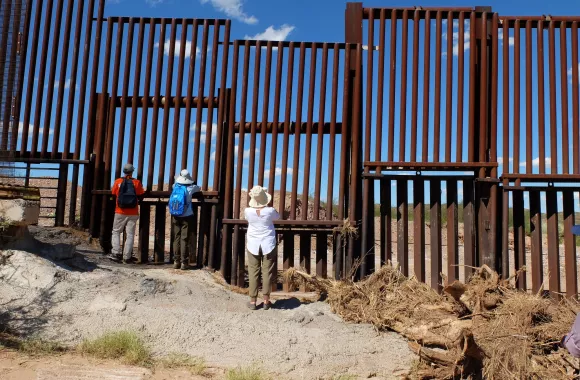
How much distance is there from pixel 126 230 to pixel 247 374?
5147 mm

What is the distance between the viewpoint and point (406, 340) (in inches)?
278

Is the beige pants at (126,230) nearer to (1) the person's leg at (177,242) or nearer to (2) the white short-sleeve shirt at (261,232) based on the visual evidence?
(1) the person's leg at (177,242)

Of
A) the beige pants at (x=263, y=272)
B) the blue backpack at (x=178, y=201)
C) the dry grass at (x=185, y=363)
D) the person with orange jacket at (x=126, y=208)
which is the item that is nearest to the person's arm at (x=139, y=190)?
the person with orange jacket at (x=126, y=208)

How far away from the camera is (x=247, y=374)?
5449mm

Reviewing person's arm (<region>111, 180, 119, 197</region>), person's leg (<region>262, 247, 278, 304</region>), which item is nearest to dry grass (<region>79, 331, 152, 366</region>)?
person's leg (<region>262, 247, 278, 304</region>)

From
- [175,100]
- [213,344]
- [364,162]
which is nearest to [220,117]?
[175,100]

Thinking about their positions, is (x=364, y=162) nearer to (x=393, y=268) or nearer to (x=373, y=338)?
(x=393, y=268)

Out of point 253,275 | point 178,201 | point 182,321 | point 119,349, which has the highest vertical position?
point 178,201

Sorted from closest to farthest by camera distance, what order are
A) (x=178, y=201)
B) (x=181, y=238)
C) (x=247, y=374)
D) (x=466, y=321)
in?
1. (x=247, y=374)
2. (x=466, y=321)
3. (x=178, y=201)
4. (x=181, y=238)

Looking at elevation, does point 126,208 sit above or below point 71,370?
above

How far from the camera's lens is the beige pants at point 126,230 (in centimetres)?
967

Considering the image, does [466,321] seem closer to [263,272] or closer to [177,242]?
[263,272]

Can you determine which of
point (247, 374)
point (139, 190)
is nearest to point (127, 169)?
point (139, 190)

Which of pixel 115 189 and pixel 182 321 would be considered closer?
pixel 182 321
